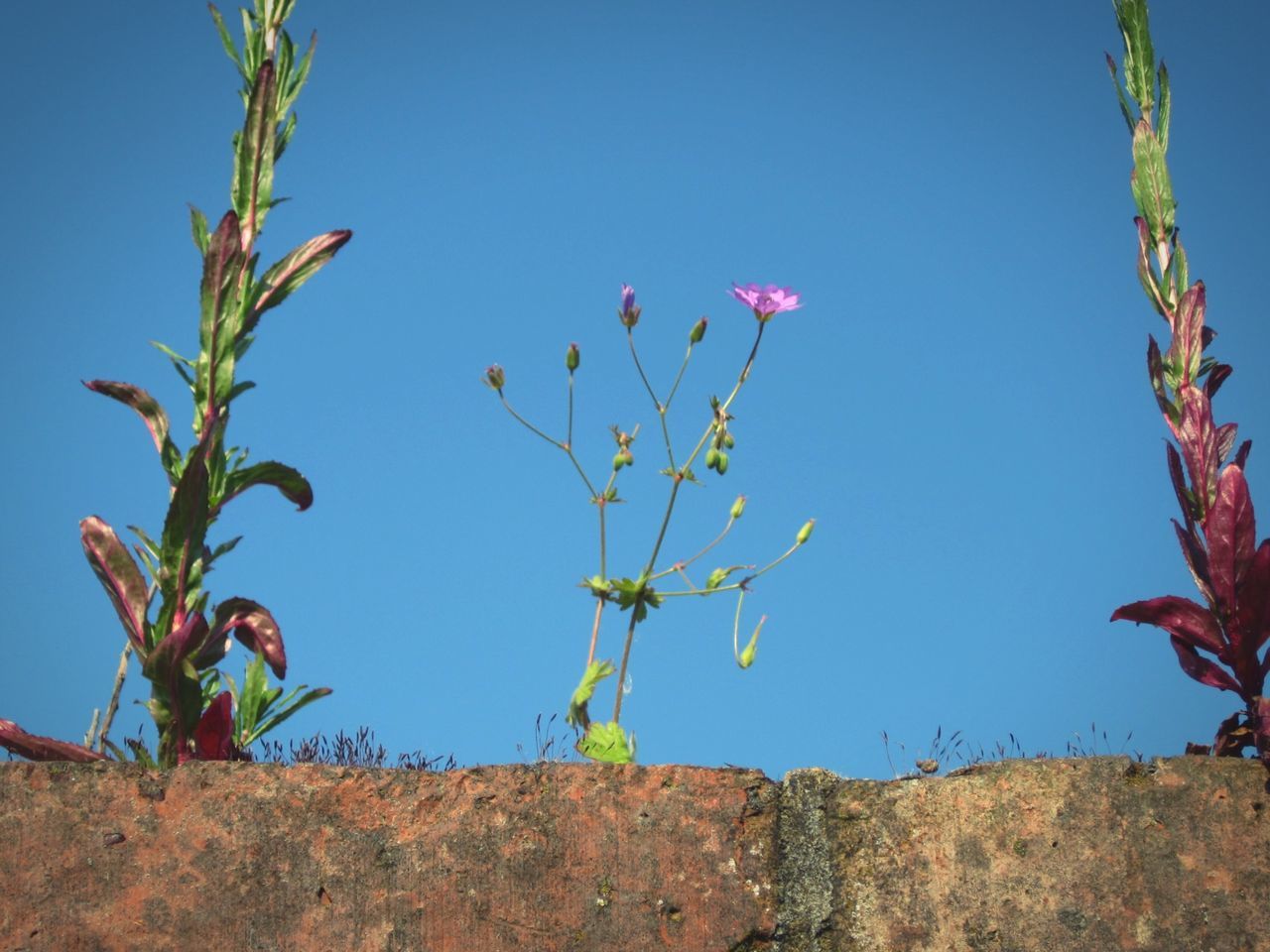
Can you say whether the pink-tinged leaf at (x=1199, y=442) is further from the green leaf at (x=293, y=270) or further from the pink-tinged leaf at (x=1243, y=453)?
the green leaf at (x=293, y=270)

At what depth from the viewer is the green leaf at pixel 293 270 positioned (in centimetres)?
218

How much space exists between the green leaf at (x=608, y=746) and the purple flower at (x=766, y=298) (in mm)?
1074

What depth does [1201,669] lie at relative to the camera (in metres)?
2.07

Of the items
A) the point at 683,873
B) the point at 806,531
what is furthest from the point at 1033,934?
the point at 806,531

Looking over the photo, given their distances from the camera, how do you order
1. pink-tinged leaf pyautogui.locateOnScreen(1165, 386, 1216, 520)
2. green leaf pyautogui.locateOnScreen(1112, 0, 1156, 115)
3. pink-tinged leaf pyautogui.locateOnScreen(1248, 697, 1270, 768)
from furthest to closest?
green leaf pyautogui.locateOnScreen(1112, 0, 1156, 115), pink-tinged leaf pyautogui.locateOnScreen(1165, 386, 1216, 520), pink-tinged leaf pyautogui.locateOnScreen(1248, 697, 1270, 768)

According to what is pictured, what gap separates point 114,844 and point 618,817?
2.54ft

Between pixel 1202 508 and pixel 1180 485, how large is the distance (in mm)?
58

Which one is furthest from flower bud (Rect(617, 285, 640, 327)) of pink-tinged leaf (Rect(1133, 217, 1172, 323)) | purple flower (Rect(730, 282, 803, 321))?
pink-tinged leaf (Rect(1133, 217, 1172, 323))

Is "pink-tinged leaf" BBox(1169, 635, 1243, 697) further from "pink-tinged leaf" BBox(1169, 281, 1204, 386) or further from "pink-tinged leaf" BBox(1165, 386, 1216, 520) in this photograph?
"pink-tinged leaf" BBox(1169, 281, 1204, 386)

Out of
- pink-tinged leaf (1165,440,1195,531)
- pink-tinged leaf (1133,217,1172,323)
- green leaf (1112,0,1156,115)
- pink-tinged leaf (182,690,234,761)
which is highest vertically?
green leaf (1112,0,1156,115)

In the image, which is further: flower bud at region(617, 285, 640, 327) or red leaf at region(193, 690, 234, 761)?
flower bud at region(617, 285, 640, 327)

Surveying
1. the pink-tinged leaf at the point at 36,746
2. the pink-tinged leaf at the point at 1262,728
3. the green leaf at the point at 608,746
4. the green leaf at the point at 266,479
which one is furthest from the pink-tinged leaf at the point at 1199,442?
the pink-tinged leaf at the point at 36,746

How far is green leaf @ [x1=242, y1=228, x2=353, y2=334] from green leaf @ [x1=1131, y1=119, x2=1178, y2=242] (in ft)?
5.04

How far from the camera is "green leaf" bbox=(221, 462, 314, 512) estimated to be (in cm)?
210
